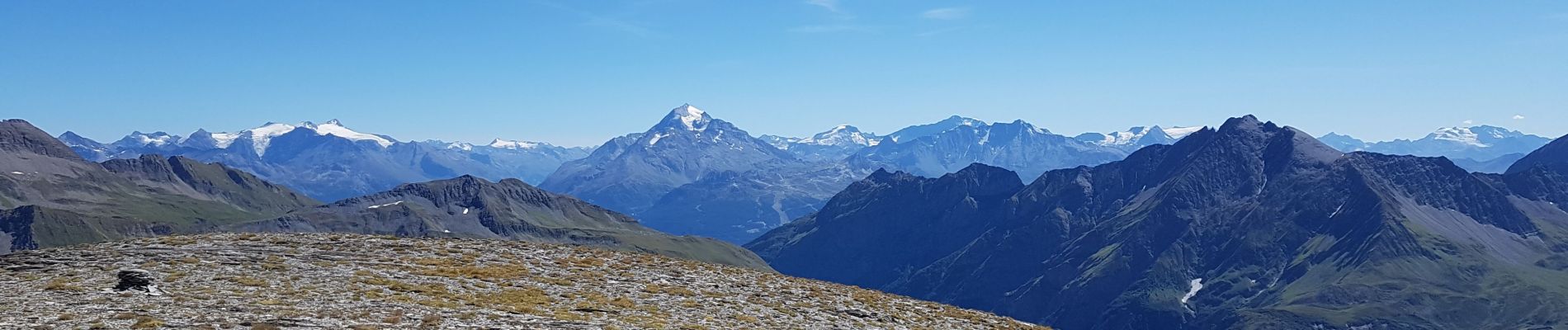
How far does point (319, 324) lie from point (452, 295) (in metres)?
6.89

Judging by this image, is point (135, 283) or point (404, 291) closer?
point (135, 283)

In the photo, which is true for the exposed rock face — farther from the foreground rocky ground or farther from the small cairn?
the foreground rocky ground

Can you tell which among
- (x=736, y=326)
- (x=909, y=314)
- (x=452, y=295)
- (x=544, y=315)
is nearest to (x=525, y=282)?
(x=452, y=295)

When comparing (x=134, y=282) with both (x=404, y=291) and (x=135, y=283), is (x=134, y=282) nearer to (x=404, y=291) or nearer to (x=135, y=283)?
(x=135, y=283)

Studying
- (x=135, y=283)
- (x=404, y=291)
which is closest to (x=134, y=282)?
(x=135, y=283)

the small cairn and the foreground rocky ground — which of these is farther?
the small cairn

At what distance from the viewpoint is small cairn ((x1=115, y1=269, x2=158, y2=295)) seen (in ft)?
114

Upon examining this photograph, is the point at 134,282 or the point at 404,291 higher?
the point at 134,282

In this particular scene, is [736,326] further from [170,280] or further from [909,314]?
[170,280]

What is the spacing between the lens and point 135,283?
35188 millimetres

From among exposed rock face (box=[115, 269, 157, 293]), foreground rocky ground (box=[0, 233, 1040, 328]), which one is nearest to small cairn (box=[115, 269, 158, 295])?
exposed rock face (box=[115, 269, 157, 293])

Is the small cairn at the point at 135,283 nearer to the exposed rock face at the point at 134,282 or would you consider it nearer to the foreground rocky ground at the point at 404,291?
the exposed rock face at the point at 134,282

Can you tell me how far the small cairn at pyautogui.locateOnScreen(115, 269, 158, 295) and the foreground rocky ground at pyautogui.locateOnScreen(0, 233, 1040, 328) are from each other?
0.39m

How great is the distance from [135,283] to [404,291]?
8821 mm
